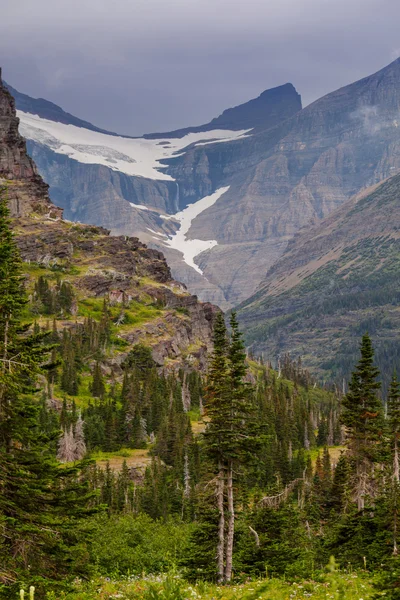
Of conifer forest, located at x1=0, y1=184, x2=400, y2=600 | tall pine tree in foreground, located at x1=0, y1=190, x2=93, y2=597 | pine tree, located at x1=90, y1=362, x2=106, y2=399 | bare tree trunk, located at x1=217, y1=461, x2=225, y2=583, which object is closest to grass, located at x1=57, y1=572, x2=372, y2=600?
conifer forest, located at x1=0, y1=184, x2=400, y2=600

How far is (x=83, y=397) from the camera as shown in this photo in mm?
145750

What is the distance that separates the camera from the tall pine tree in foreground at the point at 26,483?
2056 centimetres

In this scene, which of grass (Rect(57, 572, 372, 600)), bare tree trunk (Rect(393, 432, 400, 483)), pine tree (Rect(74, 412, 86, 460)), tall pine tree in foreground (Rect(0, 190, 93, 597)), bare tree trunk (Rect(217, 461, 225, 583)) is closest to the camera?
grass (Rect(57, 572, 372, 600))

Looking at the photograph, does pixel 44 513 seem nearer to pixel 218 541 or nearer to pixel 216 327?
pixel 218 541

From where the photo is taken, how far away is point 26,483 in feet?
68.9

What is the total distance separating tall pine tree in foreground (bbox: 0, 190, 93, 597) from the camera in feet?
67.5

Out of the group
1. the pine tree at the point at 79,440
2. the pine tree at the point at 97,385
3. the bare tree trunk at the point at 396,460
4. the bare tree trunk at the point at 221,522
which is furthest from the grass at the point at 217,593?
the pine tree at the point at 97,385

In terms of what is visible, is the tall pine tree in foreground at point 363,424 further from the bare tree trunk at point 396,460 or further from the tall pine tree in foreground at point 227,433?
the tall pine tree in foreground at point 227,433

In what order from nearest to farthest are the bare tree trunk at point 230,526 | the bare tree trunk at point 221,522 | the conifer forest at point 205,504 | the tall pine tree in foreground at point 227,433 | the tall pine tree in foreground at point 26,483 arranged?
1. the tall pine tree in foreground at point 26,483
2. the conifer forest at point 205,504
3. the bare tree trunk at point 230,526
4. the bare tree trunk at point 221,522
5. the tall pine tree in foreground at point 227,433

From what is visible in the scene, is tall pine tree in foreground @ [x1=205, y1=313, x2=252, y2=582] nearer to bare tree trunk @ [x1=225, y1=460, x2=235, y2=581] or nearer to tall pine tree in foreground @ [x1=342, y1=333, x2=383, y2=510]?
bare tree trunk @ [x1=225, y1=460, x2=235, y2=581]

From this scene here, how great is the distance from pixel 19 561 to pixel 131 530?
39.7 metres

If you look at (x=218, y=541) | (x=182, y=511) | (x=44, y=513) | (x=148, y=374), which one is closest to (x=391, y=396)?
(x=218, y=541)

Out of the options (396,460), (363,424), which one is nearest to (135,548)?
(363,424)

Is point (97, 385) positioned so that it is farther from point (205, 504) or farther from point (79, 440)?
point (205, 504)
